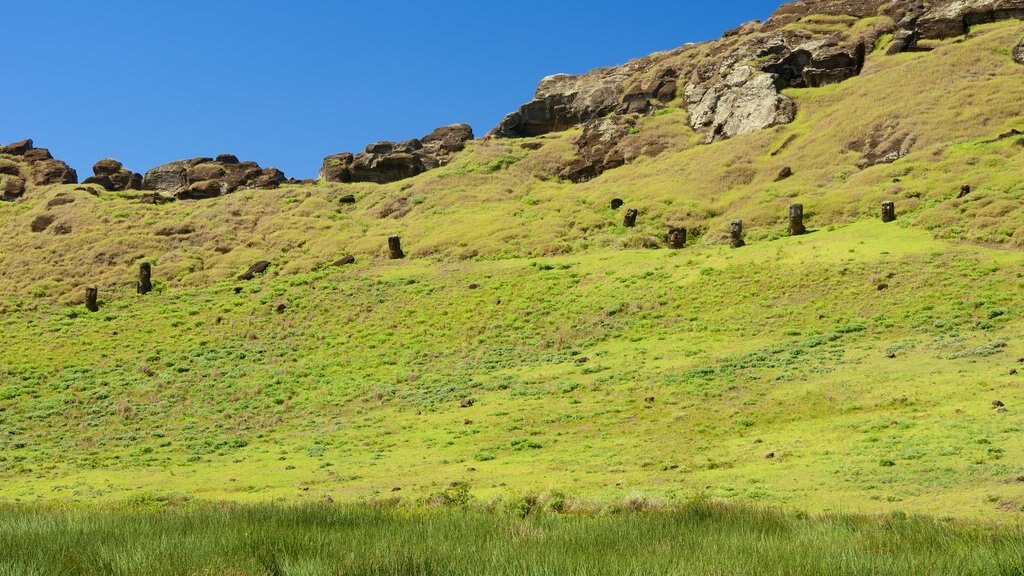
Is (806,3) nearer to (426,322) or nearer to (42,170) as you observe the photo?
(426,322)

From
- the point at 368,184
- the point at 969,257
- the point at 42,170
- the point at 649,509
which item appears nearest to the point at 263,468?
the point at 649,509

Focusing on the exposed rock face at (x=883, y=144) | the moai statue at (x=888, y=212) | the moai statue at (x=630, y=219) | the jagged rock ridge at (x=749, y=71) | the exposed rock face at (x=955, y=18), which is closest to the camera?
the moai statue at (x=888, y=212)

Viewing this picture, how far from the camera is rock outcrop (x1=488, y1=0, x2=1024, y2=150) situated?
305ft

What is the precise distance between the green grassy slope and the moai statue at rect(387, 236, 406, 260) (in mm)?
1373

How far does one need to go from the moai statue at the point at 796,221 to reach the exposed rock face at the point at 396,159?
5968 centimetres

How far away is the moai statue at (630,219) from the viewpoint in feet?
230

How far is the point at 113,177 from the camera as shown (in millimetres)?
114875

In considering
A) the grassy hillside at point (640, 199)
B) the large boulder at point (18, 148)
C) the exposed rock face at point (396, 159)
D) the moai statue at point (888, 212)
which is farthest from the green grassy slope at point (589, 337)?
the large boulder at point (18, 148)

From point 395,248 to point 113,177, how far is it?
63.6 metres

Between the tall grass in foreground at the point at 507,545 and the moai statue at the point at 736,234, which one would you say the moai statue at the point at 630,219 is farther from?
the tall grass in foreground at the point at 507,545

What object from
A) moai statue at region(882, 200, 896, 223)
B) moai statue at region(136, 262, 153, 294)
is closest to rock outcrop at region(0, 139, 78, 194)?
moai statue at region(136, 262, 153, 294)

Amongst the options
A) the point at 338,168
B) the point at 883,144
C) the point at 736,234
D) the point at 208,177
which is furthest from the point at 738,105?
the point at 208,177

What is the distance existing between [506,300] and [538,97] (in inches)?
3276

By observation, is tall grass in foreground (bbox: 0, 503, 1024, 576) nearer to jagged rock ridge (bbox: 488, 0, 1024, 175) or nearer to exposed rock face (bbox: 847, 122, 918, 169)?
exposed rock face (bbox: 847, 122, 918, 169)
